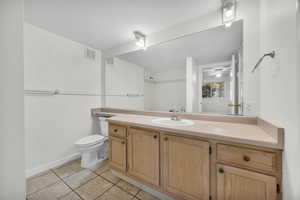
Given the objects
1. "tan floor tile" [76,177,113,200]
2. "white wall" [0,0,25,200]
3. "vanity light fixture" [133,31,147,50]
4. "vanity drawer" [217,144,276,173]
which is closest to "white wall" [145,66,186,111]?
"vanity light fixture" [133,31,147,50]

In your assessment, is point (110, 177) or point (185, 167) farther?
point (110, 177)

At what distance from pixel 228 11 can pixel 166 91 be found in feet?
4.01

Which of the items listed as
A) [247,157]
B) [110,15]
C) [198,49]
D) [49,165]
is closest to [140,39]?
[110,15]

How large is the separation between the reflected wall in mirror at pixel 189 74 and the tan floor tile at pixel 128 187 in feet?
3.68

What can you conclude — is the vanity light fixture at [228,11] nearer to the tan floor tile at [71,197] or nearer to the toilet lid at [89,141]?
the toilet lid at [89,141]

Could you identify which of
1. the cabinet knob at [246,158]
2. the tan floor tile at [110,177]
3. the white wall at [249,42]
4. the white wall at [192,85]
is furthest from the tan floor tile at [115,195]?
the white wall at [249,42]

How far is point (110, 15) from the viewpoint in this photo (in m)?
1.50

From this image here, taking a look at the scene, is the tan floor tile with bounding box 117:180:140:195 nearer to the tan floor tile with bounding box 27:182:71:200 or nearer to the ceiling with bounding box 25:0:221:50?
the tan floor tile with bounding box 27:182:71:200

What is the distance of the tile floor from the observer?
129 cm

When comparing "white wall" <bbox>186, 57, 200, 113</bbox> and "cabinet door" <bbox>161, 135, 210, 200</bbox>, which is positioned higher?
"white wall" <bbox>186, 57, 200, 113</bbox>

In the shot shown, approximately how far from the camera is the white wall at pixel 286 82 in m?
0.58

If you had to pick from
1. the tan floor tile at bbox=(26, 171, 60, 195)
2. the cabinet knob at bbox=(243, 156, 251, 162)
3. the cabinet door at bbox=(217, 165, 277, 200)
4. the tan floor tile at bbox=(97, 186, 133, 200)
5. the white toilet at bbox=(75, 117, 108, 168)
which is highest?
the cabinet knob at bbox=(243, 156, 251, 162)

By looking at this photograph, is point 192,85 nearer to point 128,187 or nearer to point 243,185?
point 243,185

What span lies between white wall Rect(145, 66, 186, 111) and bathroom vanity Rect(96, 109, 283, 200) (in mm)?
704
